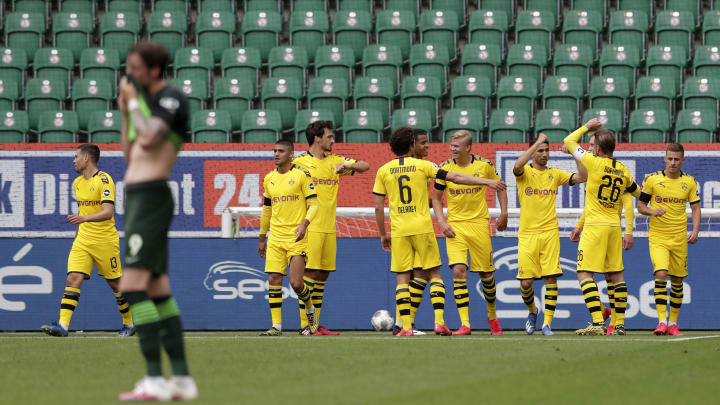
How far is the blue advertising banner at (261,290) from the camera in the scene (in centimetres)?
1427

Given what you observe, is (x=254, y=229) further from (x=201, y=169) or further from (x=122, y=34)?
(x=122, y=34)

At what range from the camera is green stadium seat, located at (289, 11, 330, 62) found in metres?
21.0

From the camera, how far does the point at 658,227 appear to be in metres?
12.5

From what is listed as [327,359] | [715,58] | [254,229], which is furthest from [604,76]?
[327,359]

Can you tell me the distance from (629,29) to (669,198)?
9440mm

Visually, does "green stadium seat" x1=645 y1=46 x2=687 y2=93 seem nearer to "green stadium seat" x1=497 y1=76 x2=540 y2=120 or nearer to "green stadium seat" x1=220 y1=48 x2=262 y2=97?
"green stadium seat" x1=497 y1=76 x2=540 y2=120

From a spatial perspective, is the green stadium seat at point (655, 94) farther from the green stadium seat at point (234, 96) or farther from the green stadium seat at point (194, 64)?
the green stadium seat at point (194, 64)

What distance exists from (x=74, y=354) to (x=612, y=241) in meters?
5.97

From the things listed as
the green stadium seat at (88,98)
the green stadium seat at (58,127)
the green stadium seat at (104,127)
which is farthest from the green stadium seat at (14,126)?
the green stadium seat at (104,127)

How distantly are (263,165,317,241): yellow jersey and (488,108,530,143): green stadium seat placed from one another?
668 cm

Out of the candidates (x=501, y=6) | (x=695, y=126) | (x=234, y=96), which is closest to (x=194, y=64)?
(x=234, y=96)

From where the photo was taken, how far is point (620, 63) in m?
20.4

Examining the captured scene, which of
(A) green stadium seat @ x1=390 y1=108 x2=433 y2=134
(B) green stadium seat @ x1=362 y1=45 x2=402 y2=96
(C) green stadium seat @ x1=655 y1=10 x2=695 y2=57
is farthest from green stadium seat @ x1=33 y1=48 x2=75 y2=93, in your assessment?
(C) green stadium seat @ x1=655 y1=10 x2=695 y2=57

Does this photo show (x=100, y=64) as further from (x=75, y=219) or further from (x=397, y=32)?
(x=75, y=219)
